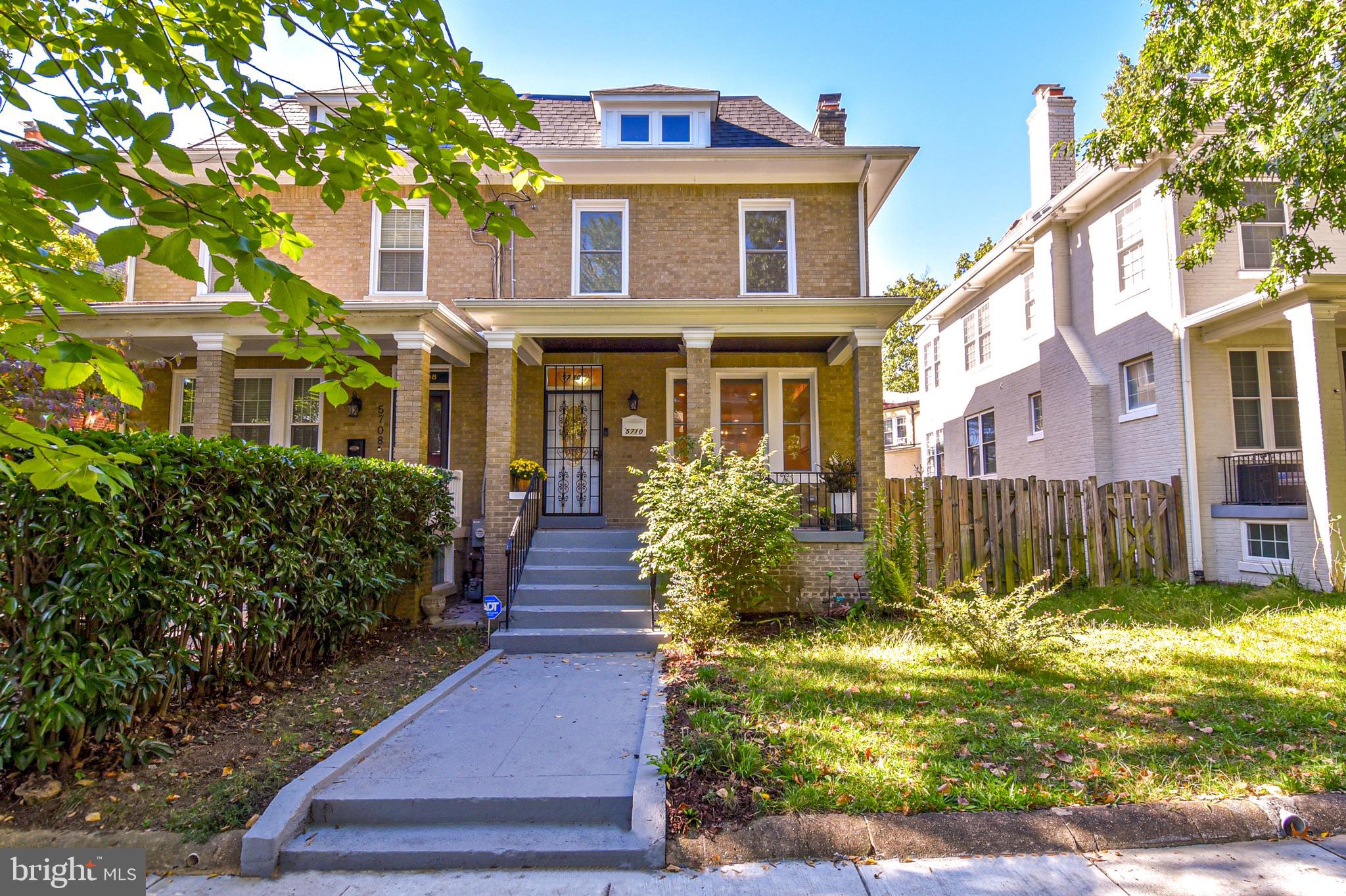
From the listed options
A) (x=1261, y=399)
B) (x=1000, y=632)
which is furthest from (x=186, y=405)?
(x=1261, y=399)

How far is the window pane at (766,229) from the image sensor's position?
39.1 ft

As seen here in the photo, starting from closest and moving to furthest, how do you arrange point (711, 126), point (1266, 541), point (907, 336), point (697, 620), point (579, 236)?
point (697, 620) → point (1266, 541) → point (579, 236) → point (711, 126) → point (907, 336)

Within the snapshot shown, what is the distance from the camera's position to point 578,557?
9406 mm

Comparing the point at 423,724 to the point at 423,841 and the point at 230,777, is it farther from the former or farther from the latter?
the point at 423,841

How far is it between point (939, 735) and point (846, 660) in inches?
78.7

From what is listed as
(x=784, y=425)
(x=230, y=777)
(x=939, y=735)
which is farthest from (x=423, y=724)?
(x=784, y=425)

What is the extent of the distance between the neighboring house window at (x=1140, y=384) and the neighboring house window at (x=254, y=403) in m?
15.1

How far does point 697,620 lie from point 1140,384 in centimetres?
979

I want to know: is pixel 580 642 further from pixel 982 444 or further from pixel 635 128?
pixel 982 444

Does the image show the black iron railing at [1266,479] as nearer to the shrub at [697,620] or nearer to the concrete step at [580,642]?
the shrub at [697,620]

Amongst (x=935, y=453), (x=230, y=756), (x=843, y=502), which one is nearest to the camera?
(x=230, y=756)

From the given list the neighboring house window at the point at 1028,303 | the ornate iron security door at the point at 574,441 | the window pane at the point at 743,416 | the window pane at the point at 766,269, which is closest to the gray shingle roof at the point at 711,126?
the window pane at the point at 766,269

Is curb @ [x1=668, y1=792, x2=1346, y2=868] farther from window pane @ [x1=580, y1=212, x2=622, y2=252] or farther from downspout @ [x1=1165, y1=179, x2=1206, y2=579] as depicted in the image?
window pane @ [x1=580, y1=212, x2=622, y2=252]

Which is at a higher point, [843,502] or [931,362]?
[931,362]
